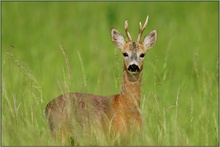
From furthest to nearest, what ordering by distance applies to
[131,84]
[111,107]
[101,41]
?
Answer: [101,41]
[131,84]
[111,107]

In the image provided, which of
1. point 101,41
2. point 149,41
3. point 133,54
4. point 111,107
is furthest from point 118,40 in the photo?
point 101,41

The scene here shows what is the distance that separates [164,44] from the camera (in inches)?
613

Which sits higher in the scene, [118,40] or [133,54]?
[118,40]

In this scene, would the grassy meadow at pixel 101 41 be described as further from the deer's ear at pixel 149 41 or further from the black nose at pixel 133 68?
the black nose at pixel 133 68

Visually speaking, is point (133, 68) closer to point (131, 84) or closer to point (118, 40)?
point (131, 84)

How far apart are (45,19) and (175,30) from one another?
2.46 metres

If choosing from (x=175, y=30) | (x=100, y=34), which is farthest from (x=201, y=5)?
(x=100, y=34)

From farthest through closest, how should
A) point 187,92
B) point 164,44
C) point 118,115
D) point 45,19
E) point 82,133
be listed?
point 45,19 < point 164,44 < point 187,92 < point 118,115 < point 82,133

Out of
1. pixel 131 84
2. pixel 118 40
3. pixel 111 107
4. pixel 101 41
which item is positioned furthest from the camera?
pixel 101 41

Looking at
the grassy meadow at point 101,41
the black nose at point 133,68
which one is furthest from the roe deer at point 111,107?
the grassy meadow at point 101,41

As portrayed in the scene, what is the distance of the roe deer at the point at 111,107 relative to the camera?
802 centimetres

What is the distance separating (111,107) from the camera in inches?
331

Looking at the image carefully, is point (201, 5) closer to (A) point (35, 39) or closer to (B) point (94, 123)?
(A) point (35, 39)

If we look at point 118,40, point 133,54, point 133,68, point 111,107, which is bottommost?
point 111,107
